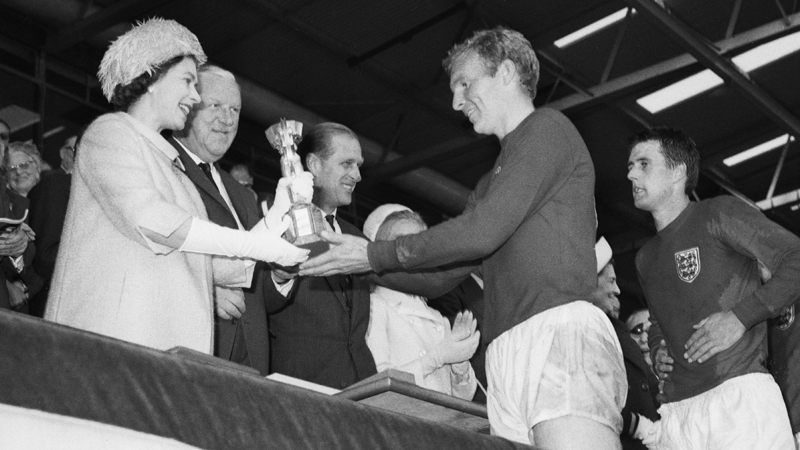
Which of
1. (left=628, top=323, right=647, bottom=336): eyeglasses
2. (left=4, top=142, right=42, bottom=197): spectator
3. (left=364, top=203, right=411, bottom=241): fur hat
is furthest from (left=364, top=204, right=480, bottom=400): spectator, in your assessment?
(left=4, top=142, right=42, bottom=197): spectator

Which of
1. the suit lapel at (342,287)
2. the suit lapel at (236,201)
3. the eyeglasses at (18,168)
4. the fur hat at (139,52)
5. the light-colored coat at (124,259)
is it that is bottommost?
the light-colored coat at (124,259)

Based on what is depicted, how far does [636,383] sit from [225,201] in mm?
2113

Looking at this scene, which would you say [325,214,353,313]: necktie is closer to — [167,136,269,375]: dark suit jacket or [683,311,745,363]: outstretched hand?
[167,136,269,375]: dark suit jacket

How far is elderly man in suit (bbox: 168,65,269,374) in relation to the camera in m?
2.88

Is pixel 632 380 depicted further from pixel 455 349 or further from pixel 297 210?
pixel 297 210

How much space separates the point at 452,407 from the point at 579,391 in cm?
35

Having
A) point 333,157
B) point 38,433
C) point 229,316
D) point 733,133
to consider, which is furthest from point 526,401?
point 733,133

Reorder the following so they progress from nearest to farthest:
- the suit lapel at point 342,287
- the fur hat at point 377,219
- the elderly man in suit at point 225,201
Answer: the elderly man in suit at point 225,201
the suit lapel at point 342,287
the fur hat at point 377,219

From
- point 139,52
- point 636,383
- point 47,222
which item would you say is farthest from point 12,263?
point 636,383

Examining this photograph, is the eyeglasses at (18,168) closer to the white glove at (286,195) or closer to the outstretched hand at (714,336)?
the white glove at (286,195)

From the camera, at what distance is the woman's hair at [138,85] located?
8.50 feet

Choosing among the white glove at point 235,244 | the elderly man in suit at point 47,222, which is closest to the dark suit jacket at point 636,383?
the white glove at point 235,244

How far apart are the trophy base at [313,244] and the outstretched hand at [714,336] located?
1.24 m

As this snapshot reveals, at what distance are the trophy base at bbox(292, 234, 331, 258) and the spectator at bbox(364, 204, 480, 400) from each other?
101cm
